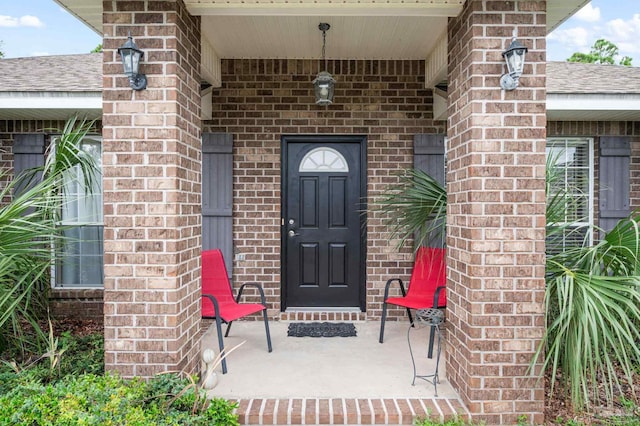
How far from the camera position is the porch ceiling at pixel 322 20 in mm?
3059

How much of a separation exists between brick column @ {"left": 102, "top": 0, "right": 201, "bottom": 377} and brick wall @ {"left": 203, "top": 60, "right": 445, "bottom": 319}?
1.99 metres

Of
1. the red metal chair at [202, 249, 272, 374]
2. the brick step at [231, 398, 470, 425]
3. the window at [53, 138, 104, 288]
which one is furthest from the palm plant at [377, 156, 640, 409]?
the window at [53, 138, 104, 288]

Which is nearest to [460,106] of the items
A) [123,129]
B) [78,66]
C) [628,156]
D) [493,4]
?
[493,4]

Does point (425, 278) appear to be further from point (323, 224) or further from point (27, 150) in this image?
point (27, 150)

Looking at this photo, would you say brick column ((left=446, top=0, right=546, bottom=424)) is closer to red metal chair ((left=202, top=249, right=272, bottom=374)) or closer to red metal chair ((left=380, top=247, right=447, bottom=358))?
red metal chair ((left=380, top=247, right=447, bottom=358))

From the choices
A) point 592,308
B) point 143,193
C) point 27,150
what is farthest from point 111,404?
point 27,150

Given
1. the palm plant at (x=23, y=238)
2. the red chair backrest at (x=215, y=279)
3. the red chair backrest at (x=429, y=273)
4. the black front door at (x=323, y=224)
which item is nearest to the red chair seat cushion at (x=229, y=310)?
the red chair backrest at (x=215, y=279)

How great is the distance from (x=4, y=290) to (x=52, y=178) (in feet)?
2.65

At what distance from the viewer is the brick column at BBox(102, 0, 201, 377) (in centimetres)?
288

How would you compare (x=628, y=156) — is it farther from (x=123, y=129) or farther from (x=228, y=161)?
(x=123, y=129)

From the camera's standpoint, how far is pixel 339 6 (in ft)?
10.0

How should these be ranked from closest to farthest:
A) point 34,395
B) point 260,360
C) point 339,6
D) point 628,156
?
point 34,395, point 339,6, point 260,360, point 628,156

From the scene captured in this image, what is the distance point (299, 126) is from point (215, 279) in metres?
1.89

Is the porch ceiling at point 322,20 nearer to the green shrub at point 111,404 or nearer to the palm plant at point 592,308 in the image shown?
the palm plant at point 592,308
